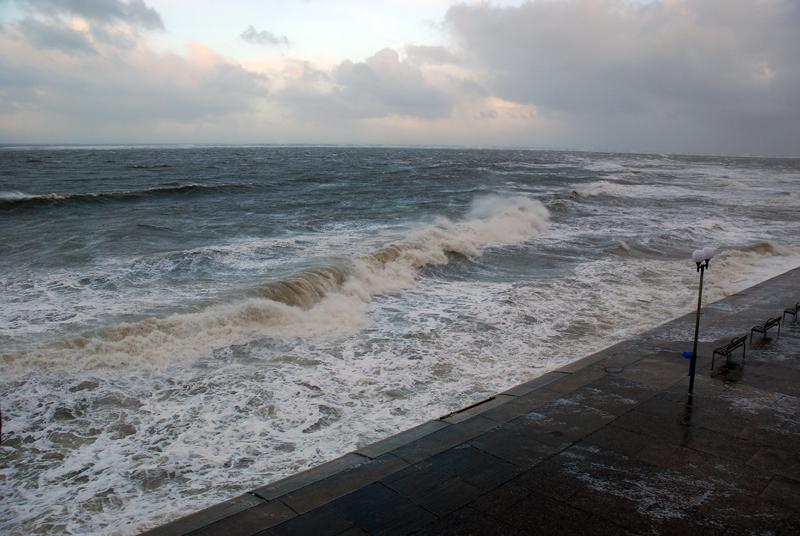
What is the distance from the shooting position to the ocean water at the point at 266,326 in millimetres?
7324

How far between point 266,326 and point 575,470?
826cm

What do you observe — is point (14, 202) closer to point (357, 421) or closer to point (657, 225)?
point (357, 421)

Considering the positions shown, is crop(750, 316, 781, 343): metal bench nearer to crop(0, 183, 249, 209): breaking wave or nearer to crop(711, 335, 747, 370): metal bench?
crop(711, 335, 747, 370): metal bench

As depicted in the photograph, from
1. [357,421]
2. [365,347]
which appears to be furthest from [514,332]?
[357,421]

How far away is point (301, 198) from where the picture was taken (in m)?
39.3

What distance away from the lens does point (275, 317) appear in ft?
42.5

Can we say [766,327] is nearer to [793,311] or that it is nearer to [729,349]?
[729,349]

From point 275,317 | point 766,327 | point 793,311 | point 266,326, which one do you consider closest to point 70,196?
point 275,317

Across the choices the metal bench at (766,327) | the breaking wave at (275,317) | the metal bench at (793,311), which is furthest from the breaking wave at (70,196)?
the metal bench at (793,311)

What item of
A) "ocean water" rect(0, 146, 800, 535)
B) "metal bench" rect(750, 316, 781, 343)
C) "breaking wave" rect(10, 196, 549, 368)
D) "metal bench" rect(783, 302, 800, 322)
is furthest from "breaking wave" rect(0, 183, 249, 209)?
"metal bench" rect(783, 302, 800, 322)

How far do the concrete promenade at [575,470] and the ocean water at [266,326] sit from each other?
1070 mm

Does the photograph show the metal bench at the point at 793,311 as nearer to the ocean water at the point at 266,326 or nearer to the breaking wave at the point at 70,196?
the ocean water at the point at 266,326

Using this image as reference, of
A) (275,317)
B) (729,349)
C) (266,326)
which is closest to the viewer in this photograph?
(729,349)

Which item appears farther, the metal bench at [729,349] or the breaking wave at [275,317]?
the breaking wave at [275,317]
